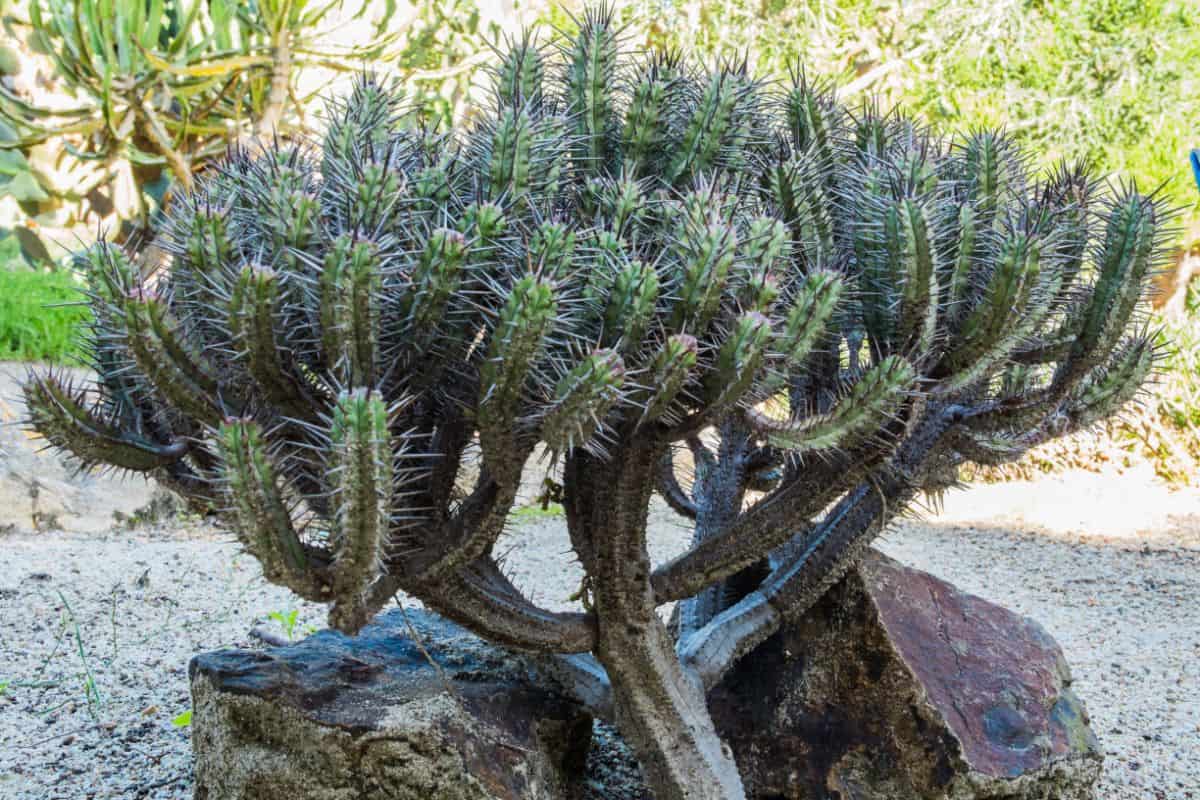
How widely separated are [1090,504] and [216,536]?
4.29 m

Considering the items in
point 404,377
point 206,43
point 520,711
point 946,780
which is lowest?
point 946,780

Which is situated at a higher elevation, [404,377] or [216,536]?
[216,536]

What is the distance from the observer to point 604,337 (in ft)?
5.03

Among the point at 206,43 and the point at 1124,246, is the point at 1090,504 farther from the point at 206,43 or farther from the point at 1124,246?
the point at 206,43

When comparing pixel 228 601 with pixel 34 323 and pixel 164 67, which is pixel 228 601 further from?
pixel 34 323

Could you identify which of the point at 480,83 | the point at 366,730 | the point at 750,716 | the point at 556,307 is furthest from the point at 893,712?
the point at 480,83

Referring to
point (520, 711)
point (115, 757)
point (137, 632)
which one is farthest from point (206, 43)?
point (520, 711)

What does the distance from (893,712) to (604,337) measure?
103 cm

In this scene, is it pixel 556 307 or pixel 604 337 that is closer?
pixel 556 307

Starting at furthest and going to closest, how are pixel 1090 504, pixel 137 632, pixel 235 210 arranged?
pixel 1090 504 → pixel 137 632 → pixel 235 210

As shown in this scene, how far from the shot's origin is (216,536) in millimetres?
5027

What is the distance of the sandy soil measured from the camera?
2.52 m

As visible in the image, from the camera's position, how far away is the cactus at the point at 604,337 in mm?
1450

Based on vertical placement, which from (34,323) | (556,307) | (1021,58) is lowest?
(556,307)
